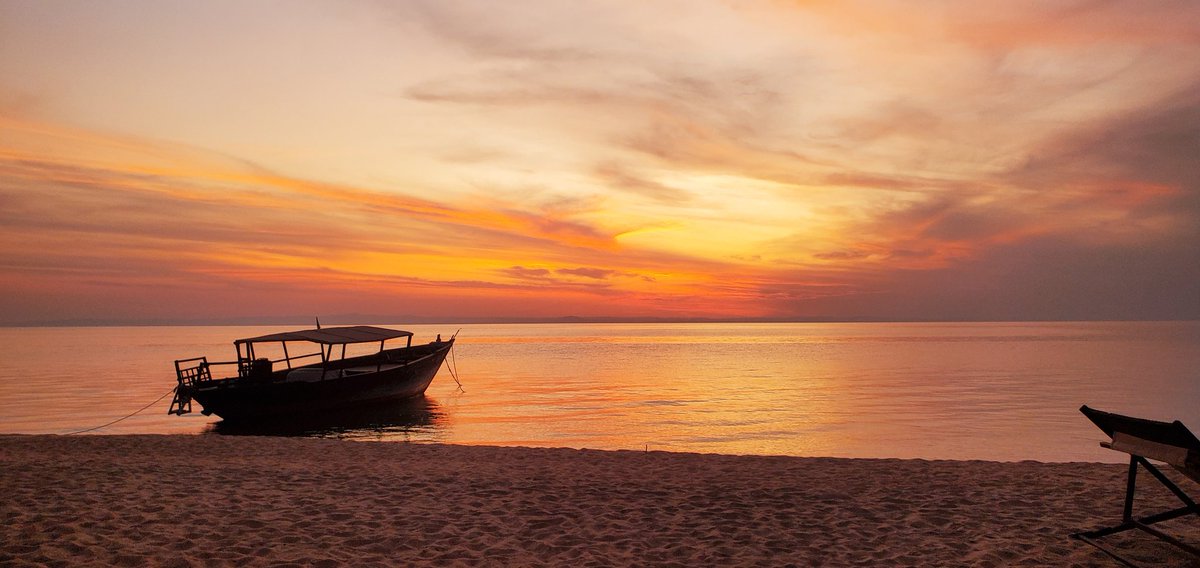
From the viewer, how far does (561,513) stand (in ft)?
27.6

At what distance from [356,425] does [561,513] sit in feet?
68.2

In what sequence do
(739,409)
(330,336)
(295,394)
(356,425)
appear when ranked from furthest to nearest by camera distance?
(739,409)
(295,394)
(330,336)
(356,425)

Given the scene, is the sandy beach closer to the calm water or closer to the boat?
the calm water

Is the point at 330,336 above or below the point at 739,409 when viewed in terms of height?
above

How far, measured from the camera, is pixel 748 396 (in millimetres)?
35750

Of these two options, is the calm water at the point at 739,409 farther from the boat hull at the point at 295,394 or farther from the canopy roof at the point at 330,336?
the canopy roof at the point at 330,336

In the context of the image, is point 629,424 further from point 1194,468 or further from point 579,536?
point 1194,468

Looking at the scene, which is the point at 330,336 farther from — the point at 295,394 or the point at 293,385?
the point at 295,394

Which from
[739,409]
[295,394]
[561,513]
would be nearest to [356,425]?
[295,394]

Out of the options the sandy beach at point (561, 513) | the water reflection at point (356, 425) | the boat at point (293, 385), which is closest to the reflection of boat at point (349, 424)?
the water reflection at point (356, 425)

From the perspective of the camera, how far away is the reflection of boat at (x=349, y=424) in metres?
25.1

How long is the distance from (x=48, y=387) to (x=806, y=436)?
4382cm

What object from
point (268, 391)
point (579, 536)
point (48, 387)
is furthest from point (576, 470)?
point (48, 387)

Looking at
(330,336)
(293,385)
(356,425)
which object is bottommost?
(356,425)
